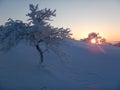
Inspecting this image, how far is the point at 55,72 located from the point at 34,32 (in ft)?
13.6

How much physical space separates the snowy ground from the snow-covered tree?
2364 millimetres

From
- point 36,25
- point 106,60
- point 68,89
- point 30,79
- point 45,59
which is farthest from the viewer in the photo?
point 106,60

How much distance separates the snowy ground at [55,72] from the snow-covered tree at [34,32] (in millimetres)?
2364

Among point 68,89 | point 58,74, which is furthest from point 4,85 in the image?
point 58,74

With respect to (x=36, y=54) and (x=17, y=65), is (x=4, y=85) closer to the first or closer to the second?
(x=17, y=65)

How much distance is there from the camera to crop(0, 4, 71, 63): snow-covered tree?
101 ft

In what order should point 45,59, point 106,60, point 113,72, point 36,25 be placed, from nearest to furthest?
point 36,25
point 113,72
point 45,59
point 106,60

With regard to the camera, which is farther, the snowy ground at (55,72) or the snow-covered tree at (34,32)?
the snow-covered tree at (34,32)

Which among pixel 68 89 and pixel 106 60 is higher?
pixel 106 60

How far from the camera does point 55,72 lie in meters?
31.4

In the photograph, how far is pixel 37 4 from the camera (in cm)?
3150

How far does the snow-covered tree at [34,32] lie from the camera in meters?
30.8

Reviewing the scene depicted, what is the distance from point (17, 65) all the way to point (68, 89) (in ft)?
29.2

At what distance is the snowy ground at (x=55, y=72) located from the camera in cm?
2605
